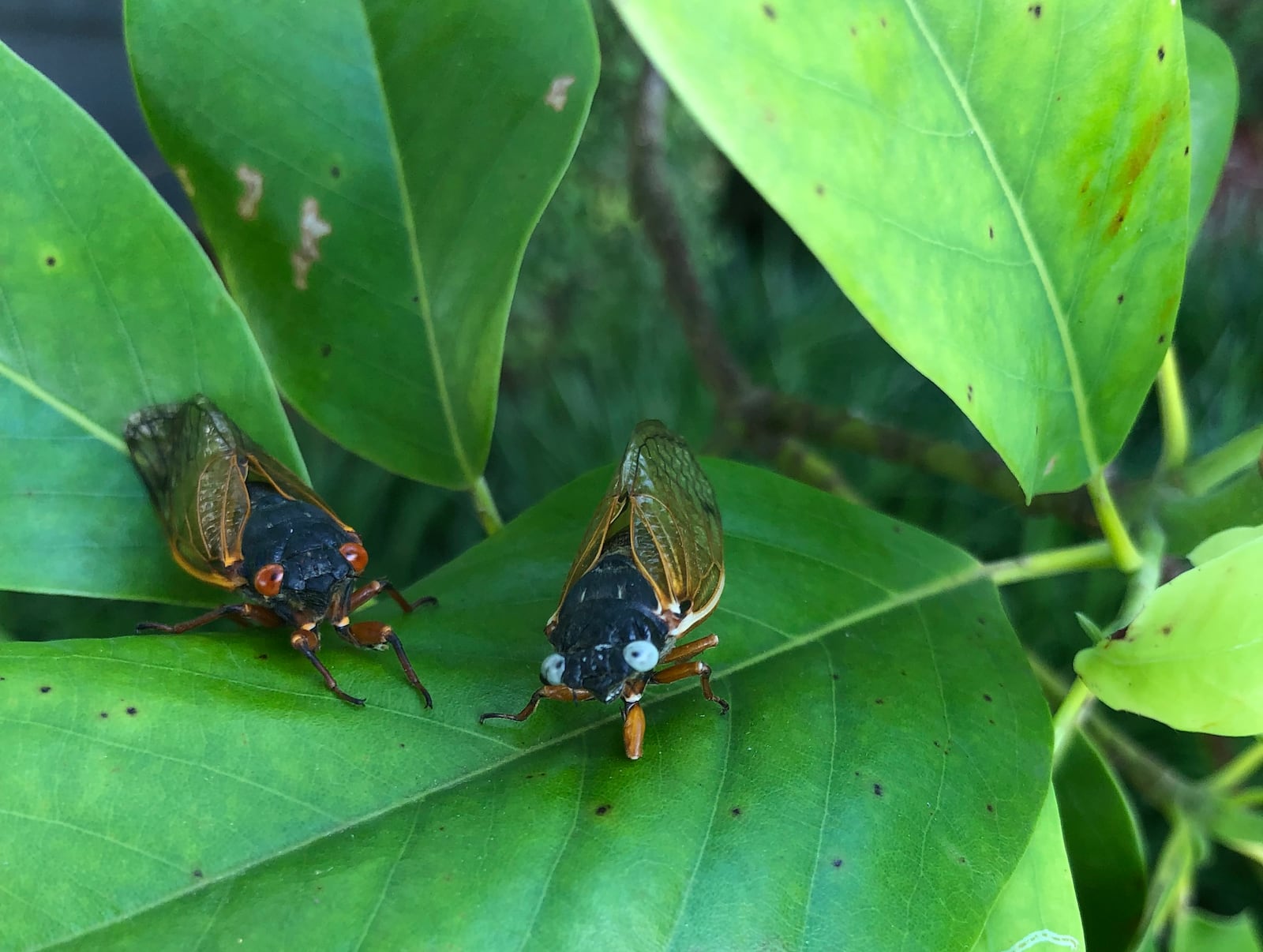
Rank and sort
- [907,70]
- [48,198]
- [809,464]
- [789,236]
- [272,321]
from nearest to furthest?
[907,70], [48,198], [272,321], [809,464], [789,236]

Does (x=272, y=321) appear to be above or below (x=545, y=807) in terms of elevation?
above

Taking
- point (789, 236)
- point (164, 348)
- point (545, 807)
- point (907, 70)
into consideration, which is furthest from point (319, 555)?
point (789, 236)

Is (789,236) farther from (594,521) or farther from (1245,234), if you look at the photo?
(594,521)

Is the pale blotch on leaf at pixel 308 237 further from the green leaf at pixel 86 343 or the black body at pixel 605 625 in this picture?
the black body at pixel 605 625

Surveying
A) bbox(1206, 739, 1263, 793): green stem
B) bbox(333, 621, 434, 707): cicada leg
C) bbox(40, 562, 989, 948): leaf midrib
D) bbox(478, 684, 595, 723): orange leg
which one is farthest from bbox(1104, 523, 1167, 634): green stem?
bbox(333, 621, 434, 707): cicada leg

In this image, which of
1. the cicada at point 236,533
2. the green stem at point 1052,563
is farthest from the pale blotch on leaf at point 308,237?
the green stem at point 1052,563

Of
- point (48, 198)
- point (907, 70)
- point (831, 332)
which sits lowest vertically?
point (831, 332)
